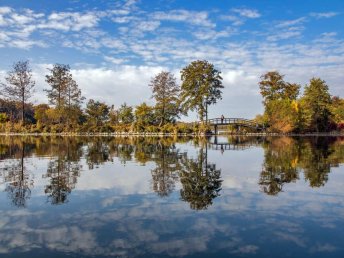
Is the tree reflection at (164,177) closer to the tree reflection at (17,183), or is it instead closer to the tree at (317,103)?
the tree reflection at (17,183)

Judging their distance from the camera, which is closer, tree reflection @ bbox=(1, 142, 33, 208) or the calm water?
the calm water

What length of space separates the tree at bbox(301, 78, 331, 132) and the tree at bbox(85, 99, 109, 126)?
38275mm

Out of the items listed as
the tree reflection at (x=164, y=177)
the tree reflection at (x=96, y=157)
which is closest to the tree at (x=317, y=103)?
the tree reflection at (x=96, y=157)

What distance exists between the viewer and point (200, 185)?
11.6m

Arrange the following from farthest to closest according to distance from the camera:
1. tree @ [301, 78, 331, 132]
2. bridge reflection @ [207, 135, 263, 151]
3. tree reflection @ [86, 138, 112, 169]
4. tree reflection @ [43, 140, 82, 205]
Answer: tree @ [301, 78, 331, 132]
bridge reflection @ [207, 135, 263, 151]
tree reflection @ [86, 138, 112, 169]
tree reflection @ [43, 140, 82, 205]

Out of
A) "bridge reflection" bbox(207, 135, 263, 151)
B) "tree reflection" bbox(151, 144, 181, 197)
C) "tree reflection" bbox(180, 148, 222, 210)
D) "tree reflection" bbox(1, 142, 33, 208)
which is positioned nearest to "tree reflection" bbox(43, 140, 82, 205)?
"tree reflection" bbox(1, 142, 33, 208)

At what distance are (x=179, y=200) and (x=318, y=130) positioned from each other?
63.4 m

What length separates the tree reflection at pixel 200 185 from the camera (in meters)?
9.50

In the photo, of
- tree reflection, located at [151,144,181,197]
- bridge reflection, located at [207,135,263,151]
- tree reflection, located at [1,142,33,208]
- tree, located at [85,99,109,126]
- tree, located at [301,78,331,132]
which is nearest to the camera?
tree reflection, located at [1,142,33,208]

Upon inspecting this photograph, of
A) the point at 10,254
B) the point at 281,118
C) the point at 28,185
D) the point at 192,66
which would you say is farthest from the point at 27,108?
the point at 10,254

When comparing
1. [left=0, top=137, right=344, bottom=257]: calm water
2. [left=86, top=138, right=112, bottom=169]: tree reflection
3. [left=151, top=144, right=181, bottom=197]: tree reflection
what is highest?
[left=86, top=138, right=112, bottom=169]: tree reflection

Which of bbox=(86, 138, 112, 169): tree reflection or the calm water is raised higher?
bbox=(86, 138, 112, 169): tree reflection

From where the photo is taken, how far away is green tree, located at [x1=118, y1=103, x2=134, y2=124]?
225 ft

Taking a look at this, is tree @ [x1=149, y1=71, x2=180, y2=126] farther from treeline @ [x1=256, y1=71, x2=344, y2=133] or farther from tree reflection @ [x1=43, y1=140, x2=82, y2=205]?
tree reflection @ [x1=43, y1=140, x2=82, y2=205]
